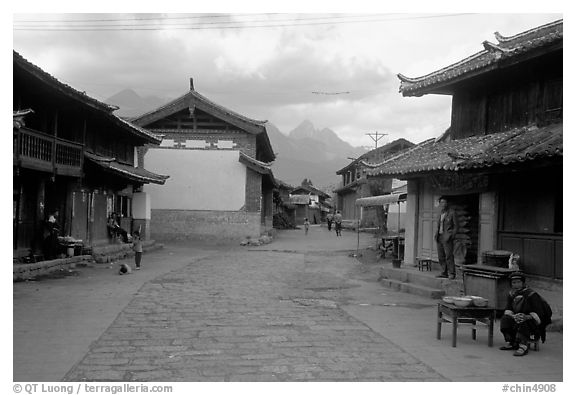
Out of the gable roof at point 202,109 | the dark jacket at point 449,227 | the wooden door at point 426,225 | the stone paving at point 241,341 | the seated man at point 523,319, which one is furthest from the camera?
the gable roof at point 202,109

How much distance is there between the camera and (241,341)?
7707 mm

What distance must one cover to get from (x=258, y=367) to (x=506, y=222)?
24.3ft

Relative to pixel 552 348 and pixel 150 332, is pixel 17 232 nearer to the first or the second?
pixel 150 332

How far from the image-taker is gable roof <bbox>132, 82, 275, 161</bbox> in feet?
95.8

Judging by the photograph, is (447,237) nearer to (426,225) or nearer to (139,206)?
(426,225)

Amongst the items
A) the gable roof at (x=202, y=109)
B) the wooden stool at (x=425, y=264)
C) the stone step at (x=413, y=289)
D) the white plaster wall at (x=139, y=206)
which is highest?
the gable roof at (x=202, y=109)

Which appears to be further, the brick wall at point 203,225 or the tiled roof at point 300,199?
the tiled roof at point 300,199

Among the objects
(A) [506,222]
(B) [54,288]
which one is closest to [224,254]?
(B) [54,288]

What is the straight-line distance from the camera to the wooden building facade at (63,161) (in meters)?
14.2

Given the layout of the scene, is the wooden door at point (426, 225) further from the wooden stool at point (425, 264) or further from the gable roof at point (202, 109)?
the gable roof at point (202, 109)

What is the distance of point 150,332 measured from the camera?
27.2 ft

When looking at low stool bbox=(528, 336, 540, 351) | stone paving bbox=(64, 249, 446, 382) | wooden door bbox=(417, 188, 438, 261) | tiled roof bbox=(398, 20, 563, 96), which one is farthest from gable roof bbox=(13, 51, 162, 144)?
low stool bbox=(528, 336, 540, 351)

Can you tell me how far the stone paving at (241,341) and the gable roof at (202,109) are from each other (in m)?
16.5

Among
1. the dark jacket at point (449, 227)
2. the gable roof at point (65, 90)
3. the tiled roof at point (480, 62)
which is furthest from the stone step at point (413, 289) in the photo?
the gable roof at point (65, 90)
